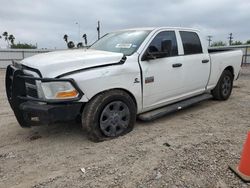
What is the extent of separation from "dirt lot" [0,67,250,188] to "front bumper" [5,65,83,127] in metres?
0.47

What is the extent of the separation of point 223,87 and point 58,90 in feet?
15.4

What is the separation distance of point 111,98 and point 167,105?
1.66 meters

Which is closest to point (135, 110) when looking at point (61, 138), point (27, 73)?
point (61, 138)

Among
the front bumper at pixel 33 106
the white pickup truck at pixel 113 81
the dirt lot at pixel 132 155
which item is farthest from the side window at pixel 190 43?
the front bumper at pixel 33 106

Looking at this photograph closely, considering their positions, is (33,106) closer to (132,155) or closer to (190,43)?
(132,155)

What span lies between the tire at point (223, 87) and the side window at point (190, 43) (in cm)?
128

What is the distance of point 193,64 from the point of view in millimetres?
5527

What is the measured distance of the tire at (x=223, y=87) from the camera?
21.8ft

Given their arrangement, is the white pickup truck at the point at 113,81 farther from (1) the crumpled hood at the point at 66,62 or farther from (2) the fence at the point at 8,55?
(2) the fence at the point at 8,55

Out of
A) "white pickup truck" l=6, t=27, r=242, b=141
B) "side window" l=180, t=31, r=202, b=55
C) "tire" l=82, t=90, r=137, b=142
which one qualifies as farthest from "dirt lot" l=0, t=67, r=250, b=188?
"side window" l=180, t=31, r=202, b=55

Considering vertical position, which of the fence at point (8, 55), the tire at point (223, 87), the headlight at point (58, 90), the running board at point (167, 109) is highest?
the fence at point (8, 55)

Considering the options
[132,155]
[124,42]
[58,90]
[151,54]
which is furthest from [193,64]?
[58,90]

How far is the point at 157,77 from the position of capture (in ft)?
15.4

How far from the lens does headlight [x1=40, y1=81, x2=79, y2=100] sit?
364 centimetres
